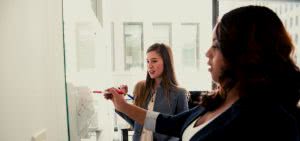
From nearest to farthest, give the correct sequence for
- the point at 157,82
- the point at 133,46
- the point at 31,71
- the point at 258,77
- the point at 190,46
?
the point at 31,71 → the point at 258,77 → the point at 157,82 → the point at 133,46 → the point at 190,46

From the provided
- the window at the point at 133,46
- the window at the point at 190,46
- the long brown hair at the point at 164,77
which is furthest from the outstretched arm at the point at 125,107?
the window at the point at 190,46

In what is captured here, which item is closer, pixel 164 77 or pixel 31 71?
pixel 31 71

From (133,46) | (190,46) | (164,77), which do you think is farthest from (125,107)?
(190,46)

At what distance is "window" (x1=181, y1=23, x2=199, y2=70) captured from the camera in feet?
14.8

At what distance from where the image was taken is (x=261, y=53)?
0.63m

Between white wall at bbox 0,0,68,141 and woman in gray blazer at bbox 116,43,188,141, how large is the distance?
0.90 m

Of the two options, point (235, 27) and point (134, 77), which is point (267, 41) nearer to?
point (235, 27)

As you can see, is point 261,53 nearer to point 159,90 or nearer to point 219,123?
point 219,123

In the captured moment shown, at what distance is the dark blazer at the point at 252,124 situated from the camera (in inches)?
23.2

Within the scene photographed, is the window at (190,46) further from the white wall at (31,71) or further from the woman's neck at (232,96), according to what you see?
the white wall at (31,71)

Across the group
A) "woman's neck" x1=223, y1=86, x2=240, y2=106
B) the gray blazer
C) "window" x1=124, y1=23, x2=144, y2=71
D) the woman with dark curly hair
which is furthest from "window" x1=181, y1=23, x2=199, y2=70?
the woman with dark curly hair

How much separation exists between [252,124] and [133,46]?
3937 mm

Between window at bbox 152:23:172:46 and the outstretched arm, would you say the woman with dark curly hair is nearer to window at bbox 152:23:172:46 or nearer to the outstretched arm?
the outstretched arm

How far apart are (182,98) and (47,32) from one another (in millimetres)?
1137
